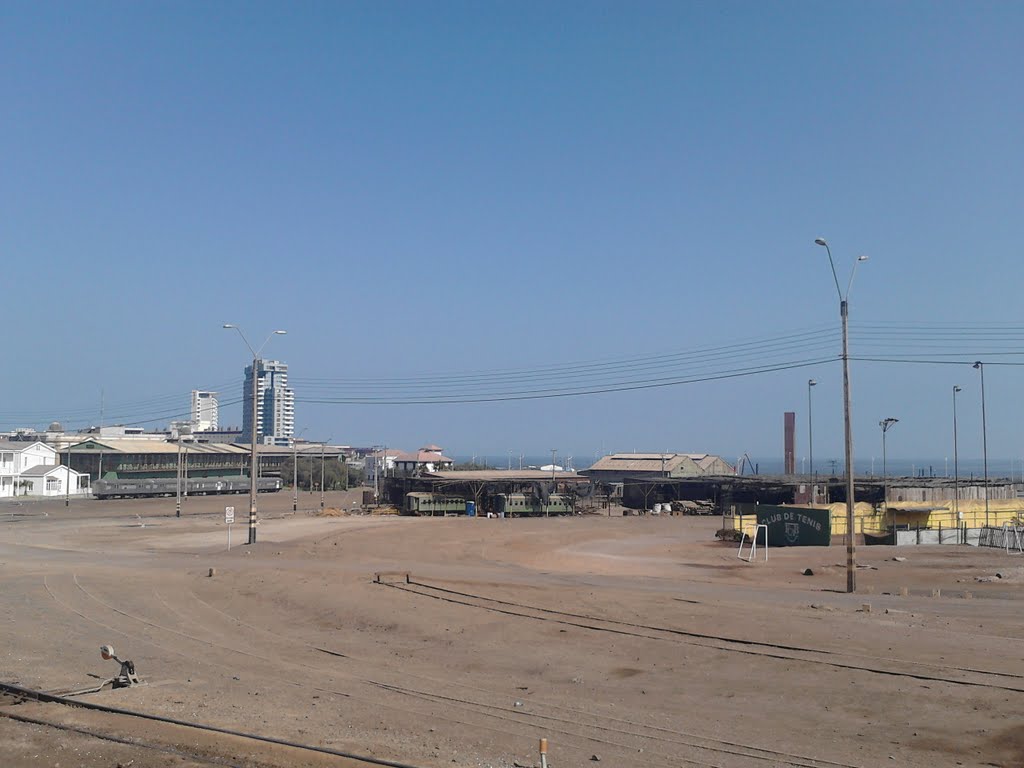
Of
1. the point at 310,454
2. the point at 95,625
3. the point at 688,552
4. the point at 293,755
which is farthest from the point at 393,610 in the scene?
the point at 310,454

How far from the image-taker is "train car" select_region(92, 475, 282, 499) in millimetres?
99062

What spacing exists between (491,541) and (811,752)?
146ft

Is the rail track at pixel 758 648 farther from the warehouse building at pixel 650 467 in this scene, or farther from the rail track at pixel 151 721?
the warehouse building at pixel 650 467

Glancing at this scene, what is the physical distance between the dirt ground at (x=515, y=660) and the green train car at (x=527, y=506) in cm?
4033

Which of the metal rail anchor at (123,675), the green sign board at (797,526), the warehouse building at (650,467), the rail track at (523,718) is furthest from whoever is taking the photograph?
the warehouse building at (650,467)

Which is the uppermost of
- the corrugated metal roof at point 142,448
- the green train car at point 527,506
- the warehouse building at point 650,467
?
the corrugated metal roof at point 142,448

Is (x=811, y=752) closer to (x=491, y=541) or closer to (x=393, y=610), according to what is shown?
(x=393, y=610)

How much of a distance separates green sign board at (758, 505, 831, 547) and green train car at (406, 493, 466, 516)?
3439cm

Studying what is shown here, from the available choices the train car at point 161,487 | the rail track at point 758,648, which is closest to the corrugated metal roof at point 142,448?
the train car at point 161,487

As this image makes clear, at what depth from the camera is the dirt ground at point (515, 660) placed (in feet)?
44.9

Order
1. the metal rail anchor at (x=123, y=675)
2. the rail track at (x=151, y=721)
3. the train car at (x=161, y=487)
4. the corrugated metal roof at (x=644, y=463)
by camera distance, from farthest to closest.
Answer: the corrugated metal roof at (x=644, y=463)
the train car at (x=161, y=487)
the metal rail anchor at (x=123, y=675)
the rail track at (x=151, y=721)

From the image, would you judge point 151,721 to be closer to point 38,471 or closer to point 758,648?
point 758,648

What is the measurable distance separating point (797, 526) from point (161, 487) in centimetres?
7790

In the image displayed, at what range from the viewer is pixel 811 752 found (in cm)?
1338
